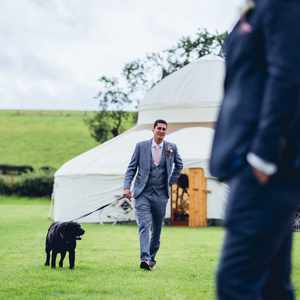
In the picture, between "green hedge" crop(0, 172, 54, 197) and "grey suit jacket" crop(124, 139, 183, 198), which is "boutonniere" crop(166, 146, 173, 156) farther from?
"green hedge" crop(0, 172, 54, 197)

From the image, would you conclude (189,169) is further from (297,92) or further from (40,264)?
(297,92)

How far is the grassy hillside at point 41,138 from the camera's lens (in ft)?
197

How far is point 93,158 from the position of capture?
25141 mm

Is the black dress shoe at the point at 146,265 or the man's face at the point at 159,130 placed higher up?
the man's face at the point at 159,130

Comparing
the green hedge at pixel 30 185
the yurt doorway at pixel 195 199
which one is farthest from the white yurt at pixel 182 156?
the green hedge at pixel 30 185

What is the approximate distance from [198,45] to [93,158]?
20.9 metres

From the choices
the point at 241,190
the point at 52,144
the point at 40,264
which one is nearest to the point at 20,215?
the point at 40,264

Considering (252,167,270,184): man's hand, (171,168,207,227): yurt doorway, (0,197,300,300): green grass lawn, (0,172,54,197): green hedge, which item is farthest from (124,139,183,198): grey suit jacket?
(0,172,54,197): green hedge

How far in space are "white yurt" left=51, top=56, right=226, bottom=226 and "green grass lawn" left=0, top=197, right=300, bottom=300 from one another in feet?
18.0

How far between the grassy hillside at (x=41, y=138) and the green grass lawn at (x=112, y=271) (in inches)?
1645

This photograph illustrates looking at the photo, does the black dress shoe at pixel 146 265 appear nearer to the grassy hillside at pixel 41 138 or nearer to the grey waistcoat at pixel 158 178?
the grey waistcoat at pixel 158 178

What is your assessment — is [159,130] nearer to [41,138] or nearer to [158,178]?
[158,178]

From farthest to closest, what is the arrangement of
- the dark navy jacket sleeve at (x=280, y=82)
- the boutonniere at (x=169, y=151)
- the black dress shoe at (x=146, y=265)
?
1. the boutonniere at (x=169, y=151)
2. the black dress shoe at (x=146, y=265)
3. the dark navy jacket sleeve at (x=280, y=82)

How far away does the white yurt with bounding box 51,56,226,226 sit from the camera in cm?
2258
